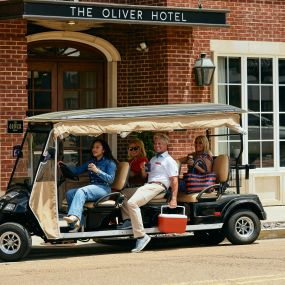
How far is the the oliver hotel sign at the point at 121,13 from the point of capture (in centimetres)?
1656

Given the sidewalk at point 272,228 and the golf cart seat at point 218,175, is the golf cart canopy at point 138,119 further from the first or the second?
the sidewalk at point 272,228

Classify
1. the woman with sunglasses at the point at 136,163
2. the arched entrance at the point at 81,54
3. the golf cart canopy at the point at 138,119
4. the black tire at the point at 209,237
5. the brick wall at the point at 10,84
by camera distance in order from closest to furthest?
1. the golf cart canopy at the point at 138,119
2. the woman with sunglasses at the point at 136,163
3. the black tire at the point at 209,237
4. the brick wall at the point at 10,84
5. the arched entrance at the point at 81,54

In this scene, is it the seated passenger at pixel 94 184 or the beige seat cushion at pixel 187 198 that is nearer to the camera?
the seated passenger at pixel 94 184

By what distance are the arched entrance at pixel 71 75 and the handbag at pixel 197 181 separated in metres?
4.08

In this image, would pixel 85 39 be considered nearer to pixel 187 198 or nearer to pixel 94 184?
pixel 187 198

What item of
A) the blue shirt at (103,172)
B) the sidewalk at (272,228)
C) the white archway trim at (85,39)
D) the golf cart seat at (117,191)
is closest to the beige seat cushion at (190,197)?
the golf cart seat at (117,191)

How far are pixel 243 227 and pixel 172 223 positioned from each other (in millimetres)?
1339

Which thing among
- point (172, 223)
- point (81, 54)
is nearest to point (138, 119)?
point (172, 223)

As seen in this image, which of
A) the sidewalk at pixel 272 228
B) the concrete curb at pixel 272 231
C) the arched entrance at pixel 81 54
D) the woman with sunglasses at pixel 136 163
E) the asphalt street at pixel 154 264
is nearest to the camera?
the asphalt street at pixel 154 264

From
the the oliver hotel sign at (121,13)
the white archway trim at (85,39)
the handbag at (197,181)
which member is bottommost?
the handbag at (197,181)

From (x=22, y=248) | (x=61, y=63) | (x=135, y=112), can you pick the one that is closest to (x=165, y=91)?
(x=61, y=63)

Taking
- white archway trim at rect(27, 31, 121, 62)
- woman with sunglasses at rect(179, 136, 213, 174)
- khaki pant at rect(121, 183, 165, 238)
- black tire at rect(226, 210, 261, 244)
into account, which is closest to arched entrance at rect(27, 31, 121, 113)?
white archway trim at rect(27, 31, 121, 62)

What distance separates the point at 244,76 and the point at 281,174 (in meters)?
2.02

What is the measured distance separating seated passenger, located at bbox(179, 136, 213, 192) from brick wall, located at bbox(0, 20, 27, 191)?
11.7 ft
